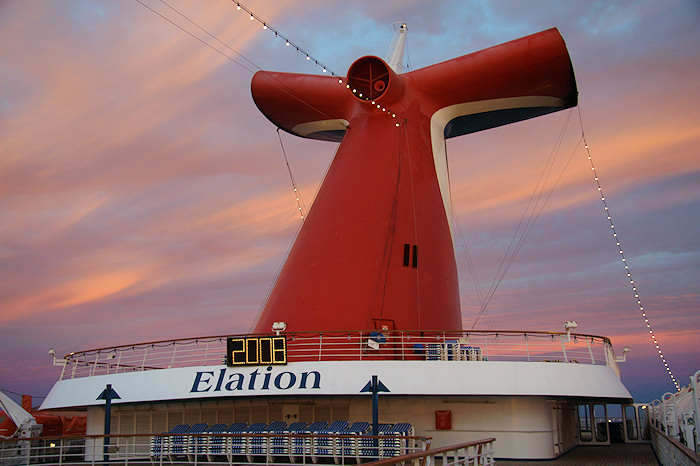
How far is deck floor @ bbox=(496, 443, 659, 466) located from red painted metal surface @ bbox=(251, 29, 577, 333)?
12.5ft

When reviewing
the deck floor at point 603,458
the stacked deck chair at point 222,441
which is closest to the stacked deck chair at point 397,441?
the deck floor at point 603,458

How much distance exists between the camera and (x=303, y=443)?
1336 centimetres

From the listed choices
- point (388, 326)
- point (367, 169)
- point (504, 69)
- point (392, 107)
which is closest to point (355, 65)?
point (392, 107)

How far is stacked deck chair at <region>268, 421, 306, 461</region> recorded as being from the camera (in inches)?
493

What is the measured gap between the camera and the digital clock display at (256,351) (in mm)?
14156

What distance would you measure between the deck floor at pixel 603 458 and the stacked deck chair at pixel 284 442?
408 cm

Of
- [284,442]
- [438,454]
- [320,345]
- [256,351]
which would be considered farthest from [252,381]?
[438,454]

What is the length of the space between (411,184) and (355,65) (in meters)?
3.32

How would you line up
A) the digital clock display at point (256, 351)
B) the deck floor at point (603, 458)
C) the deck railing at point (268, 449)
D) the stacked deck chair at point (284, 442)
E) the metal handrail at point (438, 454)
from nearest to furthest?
the metal handrail at point (438, 454), the deck railing at point (268, 449), the stacked deck chair at point (284, 442), the deck floor at point (603, 458), the digital clock display at point (256, 351)

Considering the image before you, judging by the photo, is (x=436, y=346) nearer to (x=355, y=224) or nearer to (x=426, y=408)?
(x=426, y=408)

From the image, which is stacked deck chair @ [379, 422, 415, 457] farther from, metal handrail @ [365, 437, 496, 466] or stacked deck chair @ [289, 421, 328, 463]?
stacked deck chair @ [289, 421, 328, 463]

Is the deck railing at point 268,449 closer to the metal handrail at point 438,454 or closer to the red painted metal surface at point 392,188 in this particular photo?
the metal handrail at point 438,454

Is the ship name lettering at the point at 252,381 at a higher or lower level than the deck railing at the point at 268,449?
higher

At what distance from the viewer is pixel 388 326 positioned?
1523 cm
